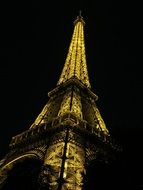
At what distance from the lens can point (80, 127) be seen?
19797mm

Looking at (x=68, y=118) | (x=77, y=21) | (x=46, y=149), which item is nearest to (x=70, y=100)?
(x=68, y=118)

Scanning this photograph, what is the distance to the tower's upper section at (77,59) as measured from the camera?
29139 mm

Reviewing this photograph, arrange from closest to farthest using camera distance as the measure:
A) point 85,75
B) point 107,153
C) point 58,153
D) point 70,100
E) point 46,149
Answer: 1. point 58,153
2. point 46,149
3. point 107,153
4. point 70,100
5. point 85,75

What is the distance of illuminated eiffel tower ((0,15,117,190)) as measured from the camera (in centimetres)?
1600

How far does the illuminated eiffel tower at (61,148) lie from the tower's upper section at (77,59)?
2210 millimetres

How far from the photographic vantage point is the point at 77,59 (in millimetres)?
31312

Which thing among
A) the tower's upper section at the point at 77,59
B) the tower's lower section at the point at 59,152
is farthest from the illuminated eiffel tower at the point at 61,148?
the tower's upper section at the point at 77,59

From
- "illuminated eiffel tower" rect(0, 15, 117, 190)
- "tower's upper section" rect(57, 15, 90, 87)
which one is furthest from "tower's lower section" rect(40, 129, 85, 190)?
"tower's upper section" rect(57, 15, 90, 87)

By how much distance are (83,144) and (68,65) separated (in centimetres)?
1302

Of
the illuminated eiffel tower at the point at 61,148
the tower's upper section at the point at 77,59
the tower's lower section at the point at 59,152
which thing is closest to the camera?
the tower's lower section at the point at 59,152

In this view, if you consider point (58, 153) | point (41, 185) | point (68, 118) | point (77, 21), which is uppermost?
point (77, 21)

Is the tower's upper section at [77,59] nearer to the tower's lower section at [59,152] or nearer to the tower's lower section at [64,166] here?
the tower's lower section at [59,152]

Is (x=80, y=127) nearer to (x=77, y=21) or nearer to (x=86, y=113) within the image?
(x=86, y=113)

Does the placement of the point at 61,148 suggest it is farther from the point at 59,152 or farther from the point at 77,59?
the point at 77,59
